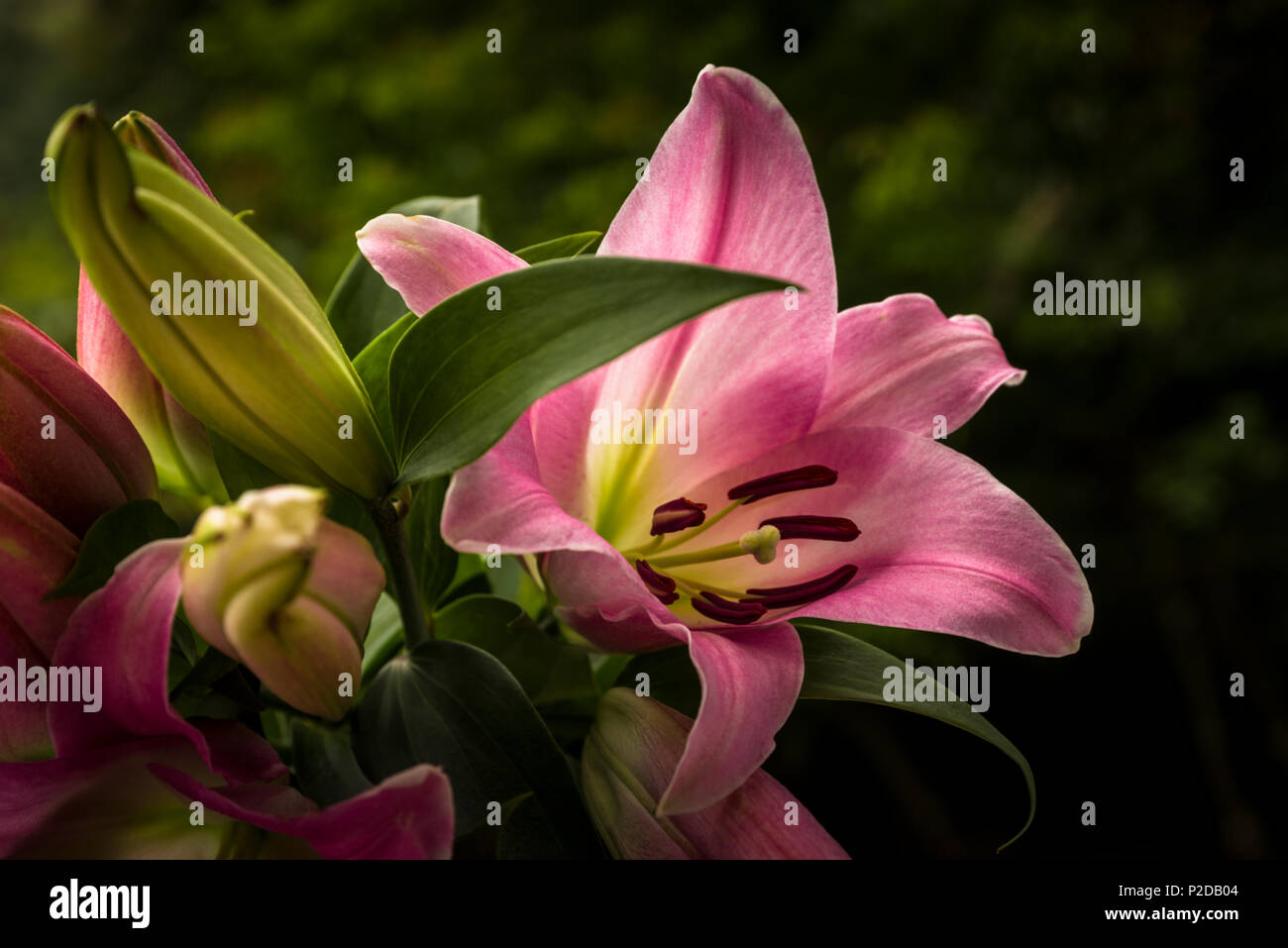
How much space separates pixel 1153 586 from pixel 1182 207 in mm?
609

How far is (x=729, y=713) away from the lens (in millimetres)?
229

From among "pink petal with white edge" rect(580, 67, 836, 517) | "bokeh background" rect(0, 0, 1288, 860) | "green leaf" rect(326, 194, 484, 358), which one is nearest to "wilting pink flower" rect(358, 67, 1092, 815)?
"pink petal with white edge" rect(580, 67, 836, 517)

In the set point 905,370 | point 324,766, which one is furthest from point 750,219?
point 324,766

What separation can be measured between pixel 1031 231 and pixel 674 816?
1788mm

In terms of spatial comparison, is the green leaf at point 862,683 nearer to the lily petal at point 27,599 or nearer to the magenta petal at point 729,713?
the magenta petal at point 729,713

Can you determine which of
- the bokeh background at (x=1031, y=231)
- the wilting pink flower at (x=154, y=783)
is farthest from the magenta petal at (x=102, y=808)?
the bokeh background at (x=1031, y=231)

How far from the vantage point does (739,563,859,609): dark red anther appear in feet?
0.90

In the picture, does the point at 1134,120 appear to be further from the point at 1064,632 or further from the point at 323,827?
the point at 323,827

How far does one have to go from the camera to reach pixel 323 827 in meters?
0.22

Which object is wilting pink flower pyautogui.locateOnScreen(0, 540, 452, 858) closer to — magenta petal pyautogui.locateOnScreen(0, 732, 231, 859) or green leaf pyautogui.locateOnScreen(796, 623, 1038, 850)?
magenta petal pyautogui.locateOnScreen(0, 732, 231, 859)

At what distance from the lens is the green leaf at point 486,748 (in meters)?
0.26

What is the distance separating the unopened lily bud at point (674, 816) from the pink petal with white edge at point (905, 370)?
0.09 metres

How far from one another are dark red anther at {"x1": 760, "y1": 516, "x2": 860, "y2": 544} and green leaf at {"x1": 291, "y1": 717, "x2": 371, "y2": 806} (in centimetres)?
12

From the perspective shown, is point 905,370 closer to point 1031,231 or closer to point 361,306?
A: point 361,306
